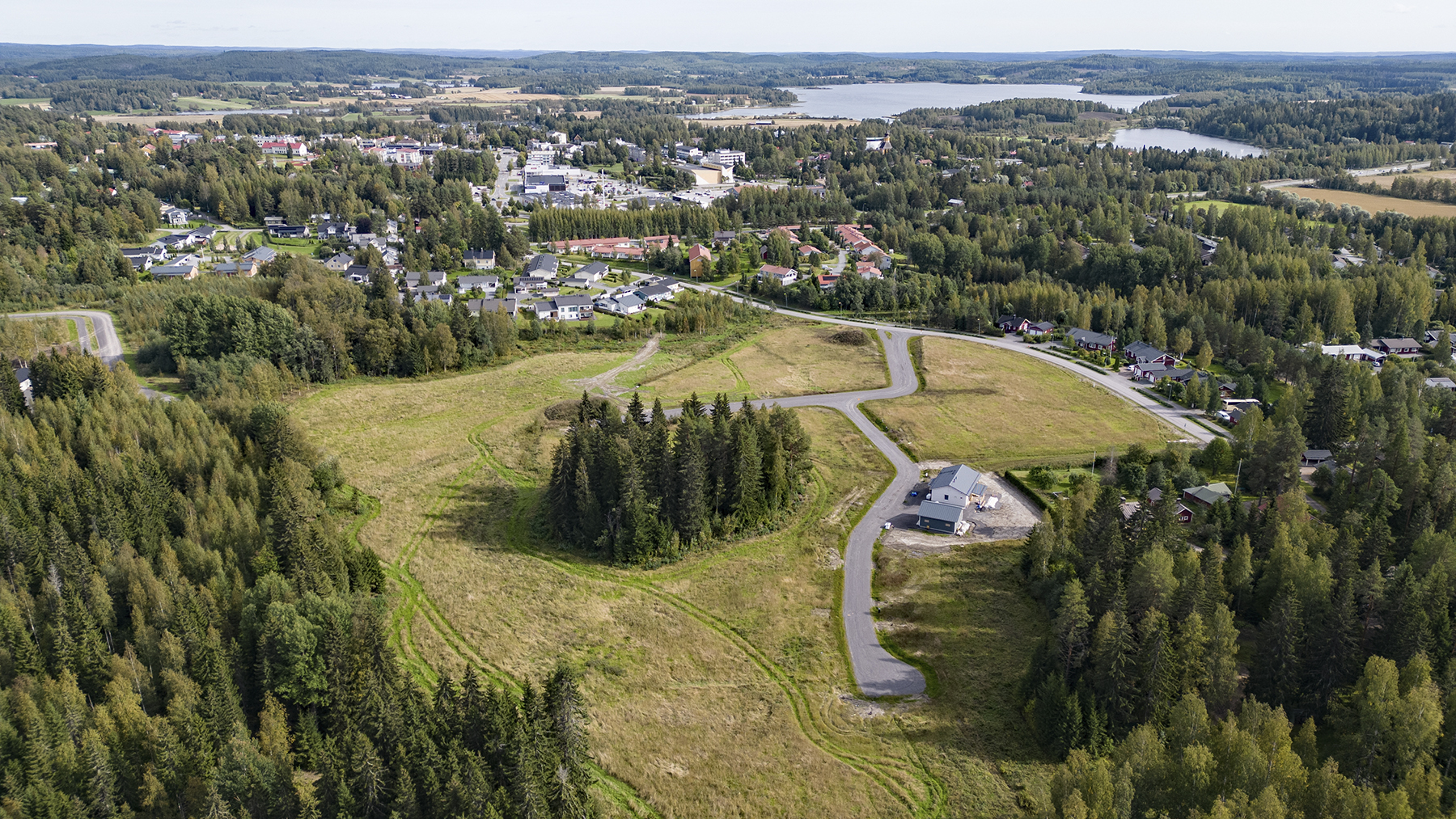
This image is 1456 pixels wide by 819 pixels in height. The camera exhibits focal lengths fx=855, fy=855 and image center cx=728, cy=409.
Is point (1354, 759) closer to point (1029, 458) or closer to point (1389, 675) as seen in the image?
point (1389, 675)

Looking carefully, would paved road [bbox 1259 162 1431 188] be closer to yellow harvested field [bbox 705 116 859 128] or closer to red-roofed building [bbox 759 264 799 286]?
red-roofed building [bbox 759 264 799 286]

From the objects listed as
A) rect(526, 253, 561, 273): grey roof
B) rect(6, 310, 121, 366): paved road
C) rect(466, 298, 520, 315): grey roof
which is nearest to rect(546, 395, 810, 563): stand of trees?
rect(466, 298, 520, 315): grey roof

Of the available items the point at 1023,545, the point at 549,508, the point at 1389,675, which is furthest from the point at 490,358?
the point at 1389,675

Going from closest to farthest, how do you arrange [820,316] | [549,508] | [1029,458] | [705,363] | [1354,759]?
1. [1354,759]
2. [549,508]
3. [1029,458]
4. [705,363]
5. [820,316]

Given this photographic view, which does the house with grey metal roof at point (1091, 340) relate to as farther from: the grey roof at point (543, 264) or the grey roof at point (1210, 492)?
the grey roof at point (543, 264)

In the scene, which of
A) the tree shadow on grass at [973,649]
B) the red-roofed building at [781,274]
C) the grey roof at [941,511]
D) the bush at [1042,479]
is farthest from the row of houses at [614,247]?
the tree shadow on grass at [973,649]

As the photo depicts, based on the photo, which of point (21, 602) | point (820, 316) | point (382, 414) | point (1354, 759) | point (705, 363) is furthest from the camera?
point (820, 316)
